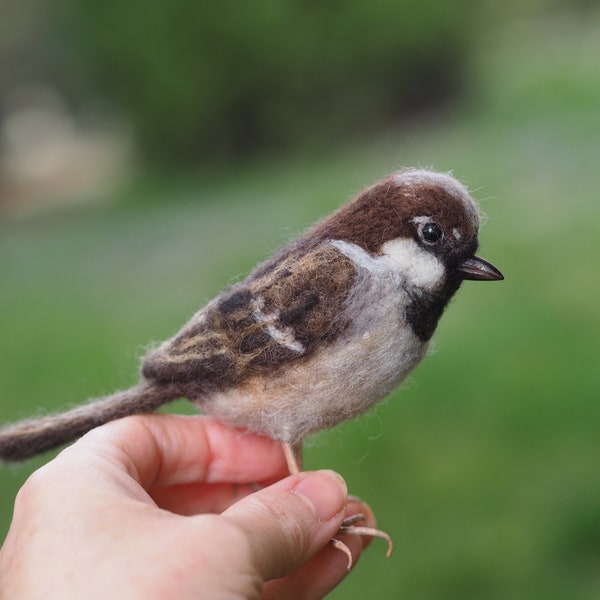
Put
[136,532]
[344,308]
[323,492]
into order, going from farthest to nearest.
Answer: [323,492], [344,308], [136,532]

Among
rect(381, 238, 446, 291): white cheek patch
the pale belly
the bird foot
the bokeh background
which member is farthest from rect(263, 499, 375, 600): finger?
rect(381, 238, 446, 291): white cheek patch

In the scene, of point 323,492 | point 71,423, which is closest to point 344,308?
point 323,492

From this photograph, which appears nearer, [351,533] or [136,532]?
[136,532]

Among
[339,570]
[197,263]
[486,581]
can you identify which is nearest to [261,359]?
[339,570]

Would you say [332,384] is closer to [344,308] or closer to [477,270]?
[344,308]

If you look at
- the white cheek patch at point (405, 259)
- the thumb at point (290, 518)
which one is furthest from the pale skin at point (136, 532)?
the white cheek patch at point (405, 259)

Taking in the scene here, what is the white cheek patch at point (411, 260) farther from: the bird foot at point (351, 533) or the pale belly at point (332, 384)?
the bird foot at point (351, 533)

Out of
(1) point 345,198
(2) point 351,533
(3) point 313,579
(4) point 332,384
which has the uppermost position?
(1) point 345,198
